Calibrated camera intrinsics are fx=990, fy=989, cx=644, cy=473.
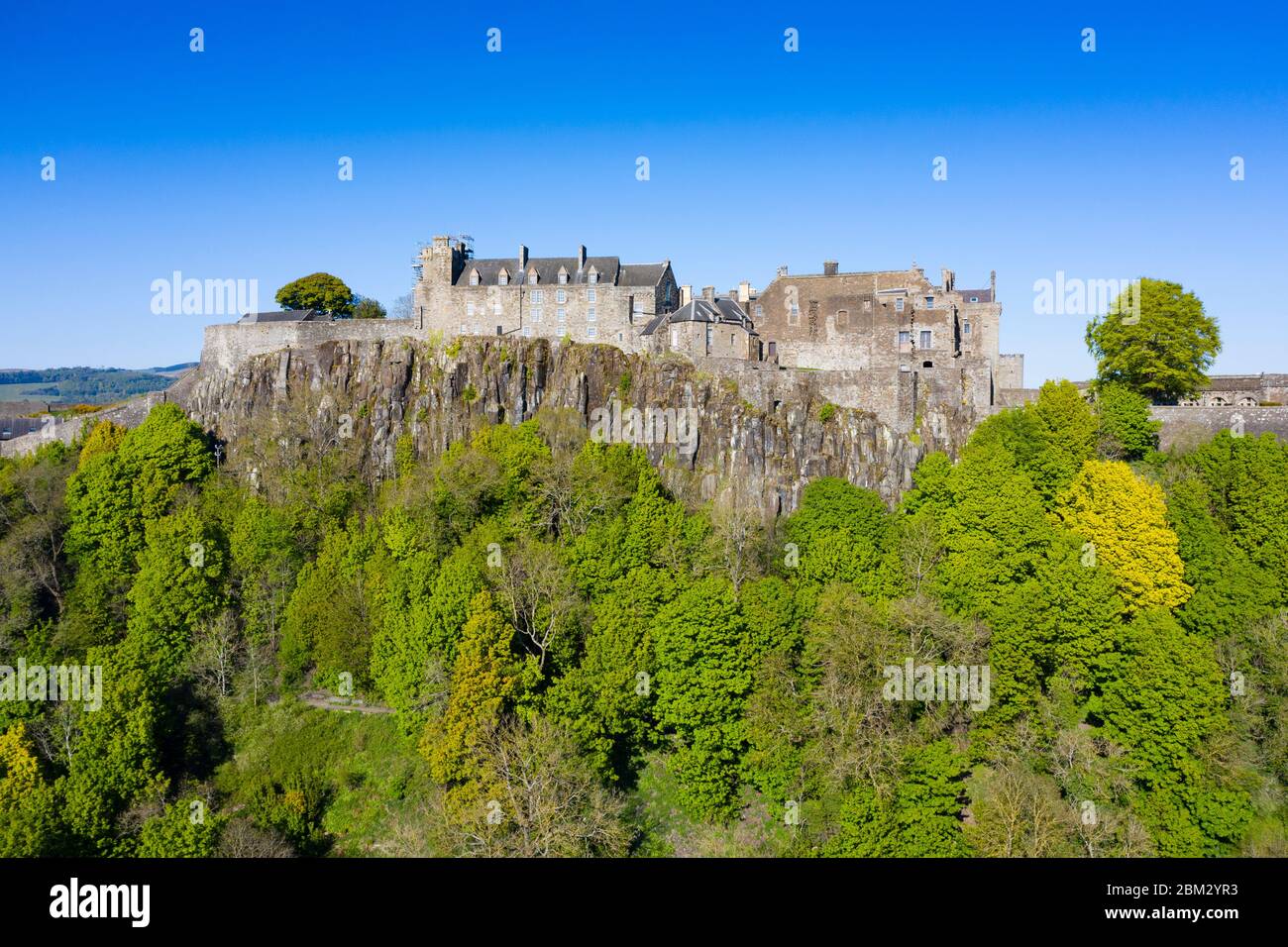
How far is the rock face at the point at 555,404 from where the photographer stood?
47.8m

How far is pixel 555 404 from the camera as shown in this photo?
51.9 metres

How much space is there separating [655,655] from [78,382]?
168 meters

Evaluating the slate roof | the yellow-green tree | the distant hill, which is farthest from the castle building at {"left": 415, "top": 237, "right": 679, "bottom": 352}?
the distant hill

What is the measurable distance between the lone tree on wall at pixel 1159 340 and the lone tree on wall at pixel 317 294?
50.7m

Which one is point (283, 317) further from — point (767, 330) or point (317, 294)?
point (767, 330)

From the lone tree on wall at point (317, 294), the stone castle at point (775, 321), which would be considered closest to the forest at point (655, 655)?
the stone castle at point (775, 321)

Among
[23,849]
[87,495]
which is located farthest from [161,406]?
[23,849]

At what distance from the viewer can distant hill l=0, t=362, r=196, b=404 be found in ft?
509

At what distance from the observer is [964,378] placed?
48.7m

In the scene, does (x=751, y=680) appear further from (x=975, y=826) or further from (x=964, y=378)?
(x=964, y=378)

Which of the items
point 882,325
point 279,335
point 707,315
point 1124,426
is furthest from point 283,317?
point 1124,426
